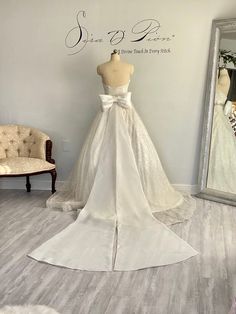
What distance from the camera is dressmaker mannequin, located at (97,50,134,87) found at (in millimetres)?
3623

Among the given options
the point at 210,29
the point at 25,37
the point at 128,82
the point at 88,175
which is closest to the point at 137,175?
the point at 88,175

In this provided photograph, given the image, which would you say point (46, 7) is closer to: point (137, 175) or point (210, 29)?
point (210, 29)

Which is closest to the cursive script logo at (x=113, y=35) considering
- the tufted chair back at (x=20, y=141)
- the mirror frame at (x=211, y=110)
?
the mirror frame at (x=211, y=110)

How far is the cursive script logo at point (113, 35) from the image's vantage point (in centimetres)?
388

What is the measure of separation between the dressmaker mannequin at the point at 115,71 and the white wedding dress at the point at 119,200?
0.07 meters

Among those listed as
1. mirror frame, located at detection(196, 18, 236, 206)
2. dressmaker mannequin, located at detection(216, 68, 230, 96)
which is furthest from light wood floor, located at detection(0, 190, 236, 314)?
dressmaker mannequin, located at detection(216, 68, 230, 96)

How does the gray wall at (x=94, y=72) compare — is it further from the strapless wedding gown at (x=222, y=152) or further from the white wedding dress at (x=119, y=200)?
the white wedding dress at (x=119, y=200)

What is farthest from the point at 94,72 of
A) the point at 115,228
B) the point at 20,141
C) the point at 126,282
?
the point at 126,282

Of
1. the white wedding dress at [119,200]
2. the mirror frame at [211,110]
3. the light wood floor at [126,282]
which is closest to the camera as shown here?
the light wood floor at [126,282]

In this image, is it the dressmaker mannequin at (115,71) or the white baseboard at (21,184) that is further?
the white baseboard at (21,184)

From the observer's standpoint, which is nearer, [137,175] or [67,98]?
[137,175]

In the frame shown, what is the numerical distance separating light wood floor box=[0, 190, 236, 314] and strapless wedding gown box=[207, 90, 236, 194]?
0.89 meters

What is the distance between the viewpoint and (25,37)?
13.3ft

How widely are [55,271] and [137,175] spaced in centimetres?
139
